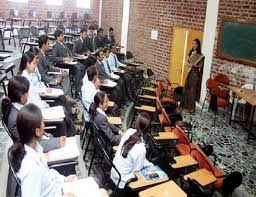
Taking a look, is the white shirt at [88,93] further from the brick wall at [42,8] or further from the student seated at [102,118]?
the brick wall at [42,8]

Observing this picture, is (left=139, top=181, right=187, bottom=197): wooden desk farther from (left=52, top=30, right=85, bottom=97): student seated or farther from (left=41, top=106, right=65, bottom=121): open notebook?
(left=52, top=30, right=85, bottom=97): student seated

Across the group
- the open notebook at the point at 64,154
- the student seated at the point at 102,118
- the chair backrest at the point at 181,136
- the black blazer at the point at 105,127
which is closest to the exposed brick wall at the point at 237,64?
the chair backrest at the point at 181,136

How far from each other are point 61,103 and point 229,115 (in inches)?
158

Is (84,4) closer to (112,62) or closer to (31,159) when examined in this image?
(112,62)

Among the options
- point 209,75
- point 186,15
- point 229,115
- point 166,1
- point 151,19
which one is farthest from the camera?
point 151,19

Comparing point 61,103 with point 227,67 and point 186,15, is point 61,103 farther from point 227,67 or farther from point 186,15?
point 186,15

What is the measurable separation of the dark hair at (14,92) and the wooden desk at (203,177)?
2077 mm

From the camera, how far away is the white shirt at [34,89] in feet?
14.5

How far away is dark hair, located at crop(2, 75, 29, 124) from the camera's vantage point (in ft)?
11.0

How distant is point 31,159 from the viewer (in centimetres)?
239

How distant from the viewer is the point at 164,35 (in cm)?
988

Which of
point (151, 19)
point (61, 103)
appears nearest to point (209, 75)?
point (151, 19)

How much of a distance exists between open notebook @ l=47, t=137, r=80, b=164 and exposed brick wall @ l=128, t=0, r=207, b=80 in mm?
5994

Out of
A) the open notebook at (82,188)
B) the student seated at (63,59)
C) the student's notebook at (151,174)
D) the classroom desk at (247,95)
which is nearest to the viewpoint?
the open notebook at (82,188)
